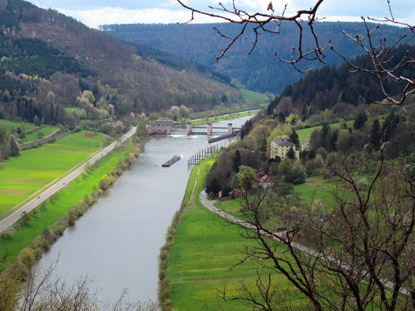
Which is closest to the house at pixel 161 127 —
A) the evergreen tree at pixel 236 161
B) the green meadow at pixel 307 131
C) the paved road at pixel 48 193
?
the paved road at pixel 48 193

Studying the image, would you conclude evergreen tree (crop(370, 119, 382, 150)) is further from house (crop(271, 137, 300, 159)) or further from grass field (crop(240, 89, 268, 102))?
grass field (crop(240, 89, 268, 102))

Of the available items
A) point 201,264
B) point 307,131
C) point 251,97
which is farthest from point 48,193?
point 251,97

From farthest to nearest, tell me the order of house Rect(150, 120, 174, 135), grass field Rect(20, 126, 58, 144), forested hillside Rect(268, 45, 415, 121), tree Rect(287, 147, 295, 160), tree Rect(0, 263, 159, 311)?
house Rect(150, 120, 174, 135) < grass field Rect(20, 126, 58, 144) < forested hillside Rect(268, 45, 415, 121) < tree Rect(287, 147, 295, 160) < tree Rect(0, 263, 159, 311)

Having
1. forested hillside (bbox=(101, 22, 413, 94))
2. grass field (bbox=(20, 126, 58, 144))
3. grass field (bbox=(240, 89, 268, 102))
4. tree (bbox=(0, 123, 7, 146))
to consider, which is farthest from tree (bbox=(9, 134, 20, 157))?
forested hillside (bbox=(101, 22, 413, 94))

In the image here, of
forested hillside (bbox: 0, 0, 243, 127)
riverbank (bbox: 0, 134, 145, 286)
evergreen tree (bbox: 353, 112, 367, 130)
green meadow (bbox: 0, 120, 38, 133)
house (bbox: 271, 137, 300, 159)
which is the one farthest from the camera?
forested hillside (bbox: 0, 0, 243, 127)

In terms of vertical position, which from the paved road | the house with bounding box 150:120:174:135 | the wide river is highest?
the house with bounding box 150:120:174:135

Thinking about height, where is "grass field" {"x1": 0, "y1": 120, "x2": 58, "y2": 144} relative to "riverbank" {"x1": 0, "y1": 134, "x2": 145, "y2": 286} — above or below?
above

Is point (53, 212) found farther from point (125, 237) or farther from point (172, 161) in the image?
point (172, 161)
